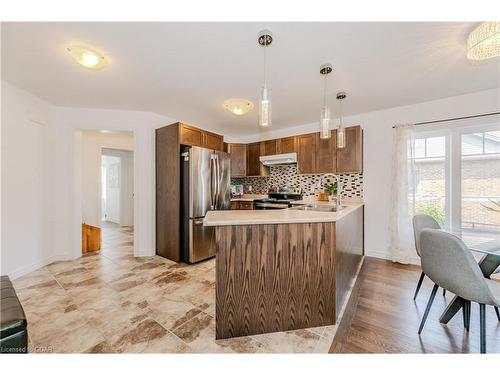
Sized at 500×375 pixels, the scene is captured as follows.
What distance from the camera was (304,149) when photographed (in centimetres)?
388

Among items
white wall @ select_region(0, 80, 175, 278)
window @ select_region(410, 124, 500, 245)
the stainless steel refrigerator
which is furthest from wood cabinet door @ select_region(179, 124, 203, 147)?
window @ select_region(410, 124, 500, 245)

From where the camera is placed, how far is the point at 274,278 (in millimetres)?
1641

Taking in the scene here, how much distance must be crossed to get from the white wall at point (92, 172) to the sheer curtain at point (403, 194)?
211 inches

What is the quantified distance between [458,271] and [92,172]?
5.98 m

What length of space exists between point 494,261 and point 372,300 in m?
1.02

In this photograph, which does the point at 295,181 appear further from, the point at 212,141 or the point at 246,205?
the point at 212,141

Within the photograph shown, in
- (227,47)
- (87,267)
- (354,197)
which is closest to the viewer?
(227,47)

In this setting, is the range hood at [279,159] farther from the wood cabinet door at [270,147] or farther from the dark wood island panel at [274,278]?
the dark wood island panel at [274,278]

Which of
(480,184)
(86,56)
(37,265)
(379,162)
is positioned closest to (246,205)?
(379,162)

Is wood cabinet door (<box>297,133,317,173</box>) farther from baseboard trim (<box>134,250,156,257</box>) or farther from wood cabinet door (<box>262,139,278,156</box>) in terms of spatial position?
baseboard trim (<box>134,250,156,257</box>)
